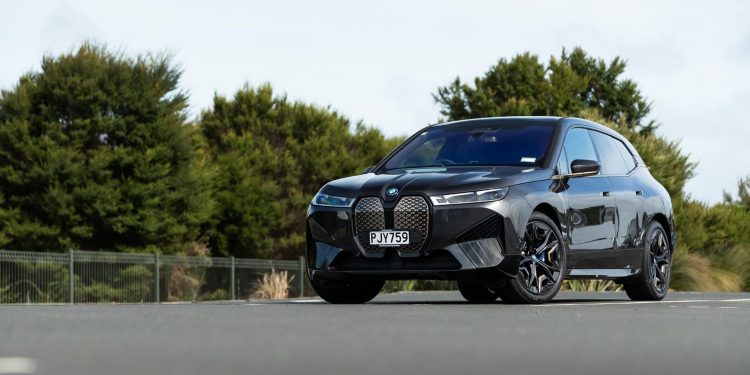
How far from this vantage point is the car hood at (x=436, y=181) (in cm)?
1126

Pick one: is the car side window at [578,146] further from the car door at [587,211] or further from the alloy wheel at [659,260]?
the alloy wheel at [659,260]

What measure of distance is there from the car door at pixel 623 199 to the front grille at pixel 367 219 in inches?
109

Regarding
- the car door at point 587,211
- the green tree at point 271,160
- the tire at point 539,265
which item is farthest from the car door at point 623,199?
the green tree at point 271,160

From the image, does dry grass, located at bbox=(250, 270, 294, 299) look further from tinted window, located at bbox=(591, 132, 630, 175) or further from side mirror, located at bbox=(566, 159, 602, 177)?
side mirror, located at bbox=(566, 159, 602, 177)

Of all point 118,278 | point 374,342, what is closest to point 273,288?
point 118,278

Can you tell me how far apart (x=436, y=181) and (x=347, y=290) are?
1.75 metres

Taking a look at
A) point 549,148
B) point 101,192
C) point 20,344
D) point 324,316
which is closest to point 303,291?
point 101,192

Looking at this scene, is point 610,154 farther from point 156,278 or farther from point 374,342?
point 156,278

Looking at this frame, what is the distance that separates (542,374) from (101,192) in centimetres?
3063

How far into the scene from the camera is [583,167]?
12211 millimetres

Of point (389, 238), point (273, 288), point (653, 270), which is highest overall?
point (389, 238)

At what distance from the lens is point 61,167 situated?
35.2 metres

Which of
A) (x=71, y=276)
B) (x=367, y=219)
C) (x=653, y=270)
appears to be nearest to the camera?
(x=367, y=219)

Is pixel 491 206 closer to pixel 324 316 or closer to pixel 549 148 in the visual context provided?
pixel 549 148
